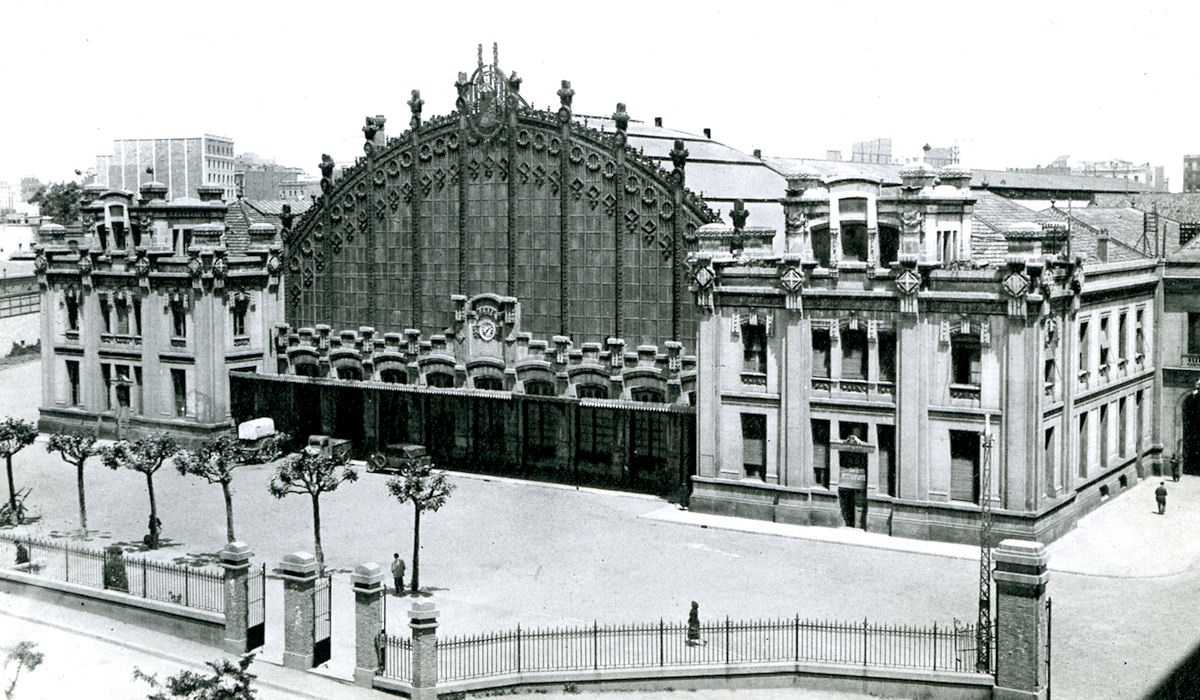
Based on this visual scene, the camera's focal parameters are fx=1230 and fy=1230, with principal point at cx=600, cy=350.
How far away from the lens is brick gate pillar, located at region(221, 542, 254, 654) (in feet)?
102

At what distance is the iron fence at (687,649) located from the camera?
28.5m

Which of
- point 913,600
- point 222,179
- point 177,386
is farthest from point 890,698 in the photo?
point 222,179

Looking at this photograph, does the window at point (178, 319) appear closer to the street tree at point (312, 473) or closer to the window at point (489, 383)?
the window at point (489, 383)

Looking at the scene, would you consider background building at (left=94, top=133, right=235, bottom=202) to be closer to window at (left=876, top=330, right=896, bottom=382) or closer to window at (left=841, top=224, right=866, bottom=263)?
window at (left=841, top=224, right=866, bottom=263)

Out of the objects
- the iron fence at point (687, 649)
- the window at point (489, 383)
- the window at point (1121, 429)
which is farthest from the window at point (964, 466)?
the window at point (489, 383)

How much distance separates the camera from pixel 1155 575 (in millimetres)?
38469

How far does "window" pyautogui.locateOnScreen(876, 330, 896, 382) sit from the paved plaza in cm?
569

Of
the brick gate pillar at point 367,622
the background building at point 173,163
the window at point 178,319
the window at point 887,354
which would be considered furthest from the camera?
the background building at point 173,163

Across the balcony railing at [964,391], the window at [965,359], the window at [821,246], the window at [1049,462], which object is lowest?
the window at [1049,462]

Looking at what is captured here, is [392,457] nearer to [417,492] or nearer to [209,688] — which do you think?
[417,492]

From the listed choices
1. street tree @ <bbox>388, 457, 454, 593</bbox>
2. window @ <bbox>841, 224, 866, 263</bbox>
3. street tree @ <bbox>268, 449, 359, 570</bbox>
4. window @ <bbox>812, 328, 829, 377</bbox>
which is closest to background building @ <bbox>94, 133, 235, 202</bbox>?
window @ <bbox>841, 224, 866, 263</bbox>

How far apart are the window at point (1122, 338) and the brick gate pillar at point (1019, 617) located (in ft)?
90.7

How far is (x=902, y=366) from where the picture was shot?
42.8 meters

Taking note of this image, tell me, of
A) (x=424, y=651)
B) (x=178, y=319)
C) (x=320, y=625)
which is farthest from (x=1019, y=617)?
(x=178, y=319)
